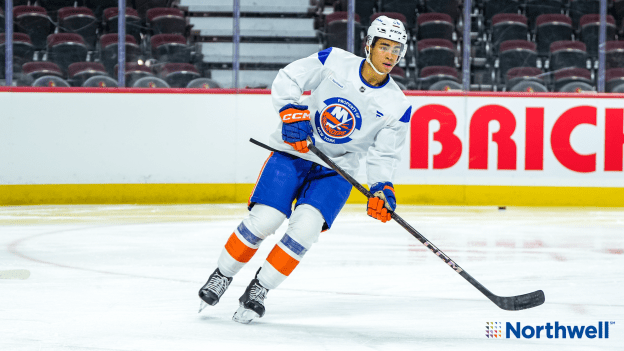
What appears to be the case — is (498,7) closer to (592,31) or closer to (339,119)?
(592,31)

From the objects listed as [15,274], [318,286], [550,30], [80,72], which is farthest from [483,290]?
[550,30]

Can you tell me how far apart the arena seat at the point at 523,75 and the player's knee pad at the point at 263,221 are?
4631 mm

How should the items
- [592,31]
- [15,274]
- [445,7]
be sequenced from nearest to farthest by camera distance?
[15,274]
[592,31]
[445,7]

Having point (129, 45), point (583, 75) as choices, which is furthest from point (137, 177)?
point (583, 75)

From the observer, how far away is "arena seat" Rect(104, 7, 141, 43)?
625cm

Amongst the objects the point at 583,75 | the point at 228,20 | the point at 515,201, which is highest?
the point at 228,20

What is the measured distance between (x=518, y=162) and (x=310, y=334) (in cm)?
465

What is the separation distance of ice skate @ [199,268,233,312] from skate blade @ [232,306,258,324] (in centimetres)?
9

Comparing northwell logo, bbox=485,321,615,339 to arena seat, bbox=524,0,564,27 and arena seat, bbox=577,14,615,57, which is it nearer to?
arena seat, bbox=577,14,615,57

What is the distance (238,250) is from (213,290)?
0.15 meters

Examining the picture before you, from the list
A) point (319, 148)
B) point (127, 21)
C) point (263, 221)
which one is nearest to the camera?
point (263, 221)

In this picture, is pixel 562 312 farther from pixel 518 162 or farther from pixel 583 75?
pixel 583 75

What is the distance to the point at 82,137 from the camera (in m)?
6.16

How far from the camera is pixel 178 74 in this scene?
644cm
